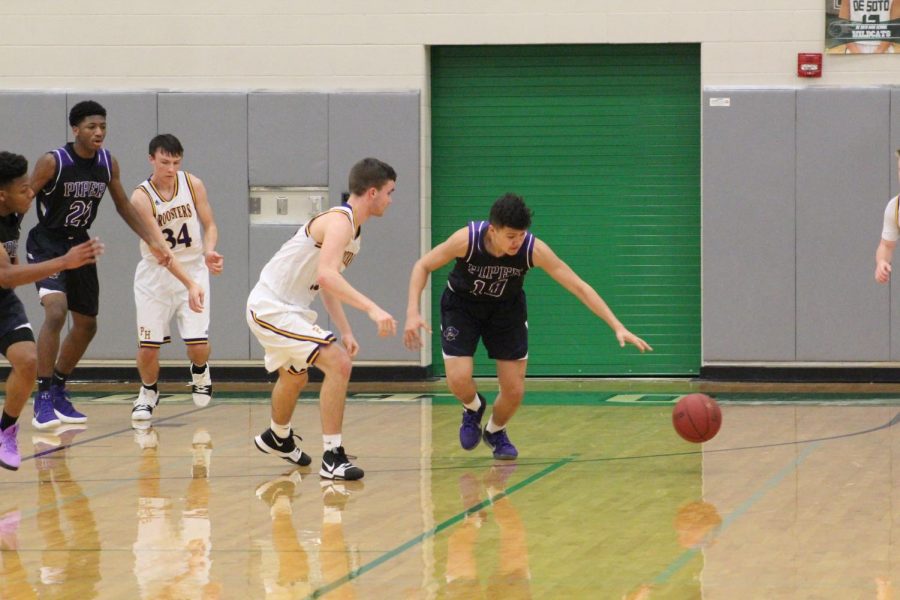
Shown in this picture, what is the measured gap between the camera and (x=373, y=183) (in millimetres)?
6988

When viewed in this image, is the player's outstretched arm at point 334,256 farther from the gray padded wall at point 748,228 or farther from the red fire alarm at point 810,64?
the red fire alarm at point 810,64

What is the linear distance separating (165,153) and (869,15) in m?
6.07

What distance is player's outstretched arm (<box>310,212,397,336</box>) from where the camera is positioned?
21.4 feet

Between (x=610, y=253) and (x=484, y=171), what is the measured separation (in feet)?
4.46

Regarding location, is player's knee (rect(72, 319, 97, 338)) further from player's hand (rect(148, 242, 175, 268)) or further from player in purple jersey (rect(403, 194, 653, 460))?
player in purple jersey (rect(403, 194, 653, 460))

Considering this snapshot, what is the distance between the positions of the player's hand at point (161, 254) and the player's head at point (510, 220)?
8.88ft

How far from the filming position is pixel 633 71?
12305 millimetres

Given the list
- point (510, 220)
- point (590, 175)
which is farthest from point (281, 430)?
point (590, 175)

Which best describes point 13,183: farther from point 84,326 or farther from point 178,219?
point 178,219

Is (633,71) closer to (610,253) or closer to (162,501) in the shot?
(610,253)

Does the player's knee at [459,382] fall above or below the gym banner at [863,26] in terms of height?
below

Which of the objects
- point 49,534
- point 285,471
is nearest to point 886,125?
point 285,471

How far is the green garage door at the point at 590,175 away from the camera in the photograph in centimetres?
1229

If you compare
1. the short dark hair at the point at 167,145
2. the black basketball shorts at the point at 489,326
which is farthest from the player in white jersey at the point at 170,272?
the black basketball shorts at the point at 489,326
